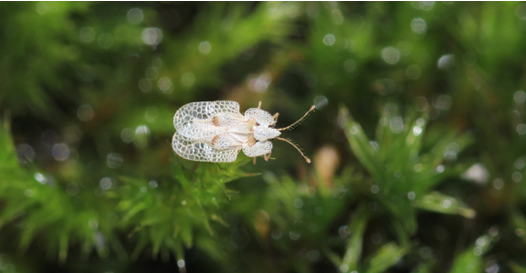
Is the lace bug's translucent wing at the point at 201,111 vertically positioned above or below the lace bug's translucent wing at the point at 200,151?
above

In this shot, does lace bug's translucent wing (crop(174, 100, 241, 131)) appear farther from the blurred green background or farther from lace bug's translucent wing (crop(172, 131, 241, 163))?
the blurred green background

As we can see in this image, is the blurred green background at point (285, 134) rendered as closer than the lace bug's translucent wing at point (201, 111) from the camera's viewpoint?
No

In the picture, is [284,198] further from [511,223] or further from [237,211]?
[511,223]

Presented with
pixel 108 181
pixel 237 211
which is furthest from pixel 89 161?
pixel 237 211

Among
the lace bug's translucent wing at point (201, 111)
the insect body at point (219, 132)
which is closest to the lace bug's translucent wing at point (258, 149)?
the insect body at point (219, 132)

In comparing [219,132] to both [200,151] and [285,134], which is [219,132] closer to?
[200,151]

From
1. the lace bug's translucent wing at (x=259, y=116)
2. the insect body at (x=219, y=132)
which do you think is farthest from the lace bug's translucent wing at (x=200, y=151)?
the lace bug's translucent wing at (x=259, y=116)

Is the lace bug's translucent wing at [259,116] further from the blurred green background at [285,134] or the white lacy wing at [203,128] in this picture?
the blurred green background at [285,134]
